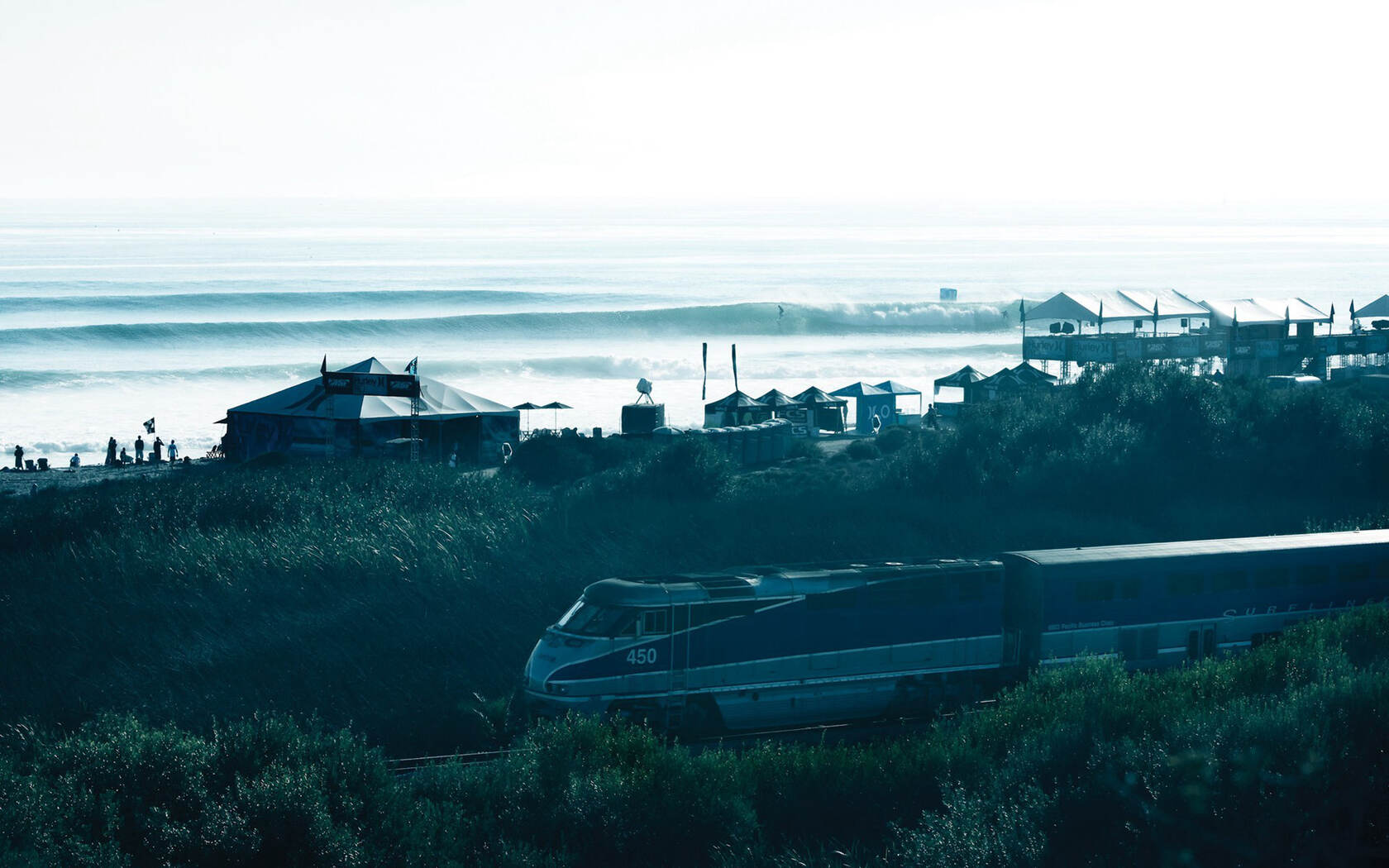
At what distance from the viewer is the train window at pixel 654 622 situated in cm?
1941

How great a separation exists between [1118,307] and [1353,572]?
36.4m

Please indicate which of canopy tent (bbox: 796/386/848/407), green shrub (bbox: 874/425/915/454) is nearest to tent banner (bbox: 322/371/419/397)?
green shrub (bbox: 874/425/915/454)

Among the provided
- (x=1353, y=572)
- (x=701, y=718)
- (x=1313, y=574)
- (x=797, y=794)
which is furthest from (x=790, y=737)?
(x=1353, y=572)

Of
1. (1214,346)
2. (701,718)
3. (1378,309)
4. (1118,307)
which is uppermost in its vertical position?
(1378,309)

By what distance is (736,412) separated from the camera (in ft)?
159

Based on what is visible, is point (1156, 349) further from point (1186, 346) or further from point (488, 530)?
point (488, 530)

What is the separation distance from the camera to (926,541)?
102ft

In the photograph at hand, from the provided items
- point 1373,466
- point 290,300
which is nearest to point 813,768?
point 1373,466

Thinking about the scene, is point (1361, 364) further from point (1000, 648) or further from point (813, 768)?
point (813, 768)

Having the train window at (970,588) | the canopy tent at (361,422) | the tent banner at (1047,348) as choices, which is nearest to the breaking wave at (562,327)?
the tent banner at (1047,348)

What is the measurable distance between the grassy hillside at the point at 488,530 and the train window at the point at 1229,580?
318 inches

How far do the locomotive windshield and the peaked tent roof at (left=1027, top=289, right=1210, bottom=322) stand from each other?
1605 inches

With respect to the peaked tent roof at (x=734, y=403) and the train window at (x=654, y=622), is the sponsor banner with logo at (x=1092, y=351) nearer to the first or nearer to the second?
the peaked tent roof at (x=734, y=403)

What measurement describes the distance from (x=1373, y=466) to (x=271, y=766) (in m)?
32.2
